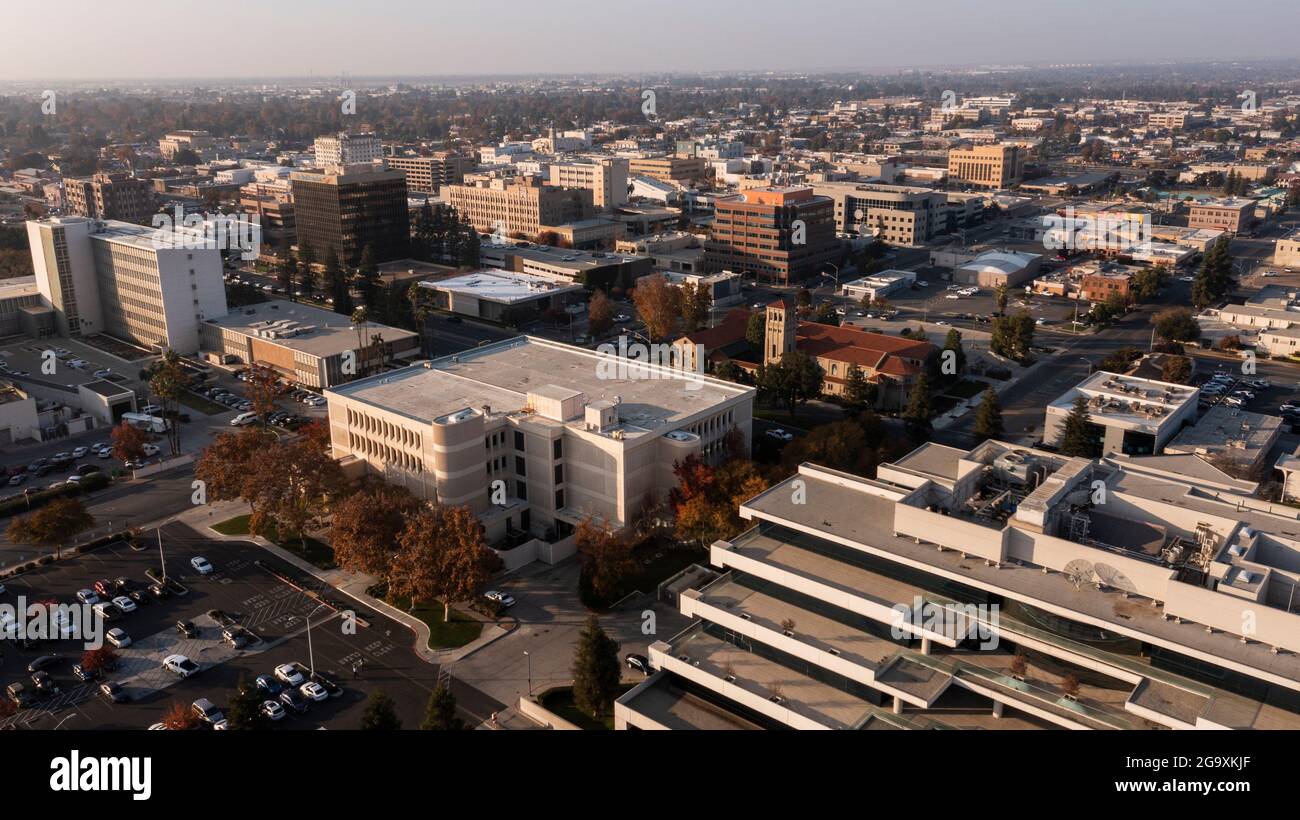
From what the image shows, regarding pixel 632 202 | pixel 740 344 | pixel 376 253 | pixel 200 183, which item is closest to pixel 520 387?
pixel 740 344

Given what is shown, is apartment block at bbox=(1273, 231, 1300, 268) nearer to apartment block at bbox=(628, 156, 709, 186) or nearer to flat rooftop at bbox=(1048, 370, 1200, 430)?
flat rooftop at bbox=(1048, 370, 1200, 430)

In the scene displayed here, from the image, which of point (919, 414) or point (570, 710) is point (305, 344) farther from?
point (570, 710)

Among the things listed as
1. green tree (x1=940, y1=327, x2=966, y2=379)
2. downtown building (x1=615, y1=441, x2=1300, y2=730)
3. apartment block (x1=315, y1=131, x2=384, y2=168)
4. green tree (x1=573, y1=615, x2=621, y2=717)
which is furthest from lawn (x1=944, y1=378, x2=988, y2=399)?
apartment block (x1=315, y1=131, x2=384, y2=168)

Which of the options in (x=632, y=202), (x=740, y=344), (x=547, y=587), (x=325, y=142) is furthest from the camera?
(x=325, y=142)

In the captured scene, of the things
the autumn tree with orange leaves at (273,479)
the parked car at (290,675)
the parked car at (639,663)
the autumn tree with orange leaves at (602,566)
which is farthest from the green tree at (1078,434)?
the parked car at (290,675)

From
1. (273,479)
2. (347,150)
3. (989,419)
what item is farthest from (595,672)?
(347,150)

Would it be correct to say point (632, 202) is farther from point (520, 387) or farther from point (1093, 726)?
point (1093, 726)
